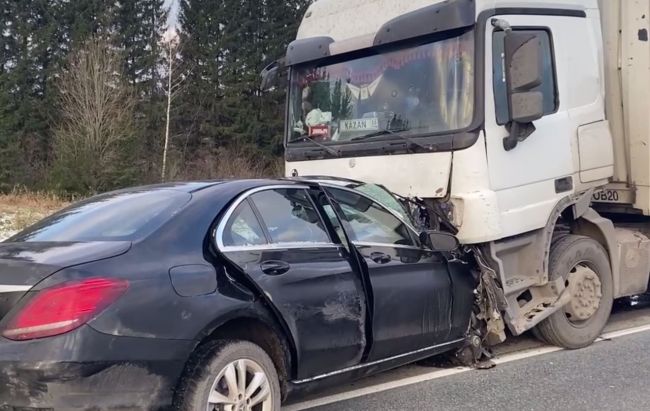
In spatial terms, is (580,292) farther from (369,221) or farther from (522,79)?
(369,221)

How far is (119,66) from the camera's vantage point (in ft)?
129

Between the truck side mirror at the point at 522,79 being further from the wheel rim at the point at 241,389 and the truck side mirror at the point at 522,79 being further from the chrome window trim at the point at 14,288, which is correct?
the chrome window trim at the point at 14,288

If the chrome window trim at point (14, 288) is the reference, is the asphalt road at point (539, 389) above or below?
below

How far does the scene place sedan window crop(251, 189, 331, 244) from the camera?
4355mm

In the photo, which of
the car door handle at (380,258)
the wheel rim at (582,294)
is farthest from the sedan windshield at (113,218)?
the wheel rim at (582,294)

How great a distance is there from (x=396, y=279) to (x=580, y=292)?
2.52m

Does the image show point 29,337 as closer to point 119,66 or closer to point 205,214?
point 205,214

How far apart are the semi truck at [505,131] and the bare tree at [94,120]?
1018 inches

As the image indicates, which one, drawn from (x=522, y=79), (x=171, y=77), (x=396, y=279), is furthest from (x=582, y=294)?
(x=171, y=77)

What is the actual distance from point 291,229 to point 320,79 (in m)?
2.92

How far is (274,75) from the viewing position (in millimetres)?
7559

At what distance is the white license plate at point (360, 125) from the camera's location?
6465 mm

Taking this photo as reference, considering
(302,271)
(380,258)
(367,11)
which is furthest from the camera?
(367,11)

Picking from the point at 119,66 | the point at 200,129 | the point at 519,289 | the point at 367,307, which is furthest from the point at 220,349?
the point at 200,129
